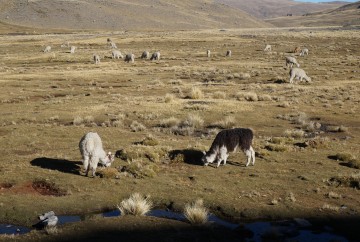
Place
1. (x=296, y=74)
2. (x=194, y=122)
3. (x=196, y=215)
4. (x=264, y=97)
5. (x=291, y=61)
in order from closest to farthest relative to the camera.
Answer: (x=196, y=215) → (x=194, y=122) → (x=264, y=97) → (x=296, y=74) → (x=291, y=61)

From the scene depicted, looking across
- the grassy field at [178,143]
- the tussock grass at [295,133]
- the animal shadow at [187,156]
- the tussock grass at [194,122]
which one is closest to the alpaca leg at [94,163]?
the grassy field at [178,143]

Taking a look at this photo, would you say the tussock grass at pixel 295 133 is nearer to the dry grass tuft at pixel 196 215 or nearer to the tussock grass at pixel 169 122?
the tussock grass at pixel 169 122

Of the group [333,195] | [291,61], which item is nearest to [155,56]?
[291,61]

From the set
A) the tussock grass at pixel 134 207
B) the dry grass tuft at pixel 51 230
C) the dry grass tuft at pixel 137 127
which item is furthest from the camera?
the dry grass tuft at pixel 137 127

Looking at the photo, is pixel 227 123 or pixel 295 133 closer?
pixel 295 133

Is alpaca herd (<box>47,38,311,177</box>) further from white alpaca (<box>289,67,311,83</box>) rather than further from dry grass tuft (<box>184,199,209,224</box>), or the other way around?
white alpaca (<box>289,67,311,83</box>)

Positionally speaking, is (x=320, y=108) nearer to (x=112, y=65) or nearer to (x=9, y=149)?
(x=9, y=149)

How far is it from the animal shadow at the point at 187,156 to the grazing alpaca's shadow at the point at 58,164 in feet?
13.1

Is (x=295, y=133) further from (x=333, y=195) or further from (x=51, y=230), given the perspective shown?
(x=51, y=230)

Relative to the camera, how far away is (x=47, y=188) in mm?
15258

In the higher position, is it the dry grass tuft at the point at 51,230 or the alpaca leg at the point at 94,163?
the alpaca leg at the point at 94,163

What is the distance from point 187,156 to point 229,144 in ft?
7.36

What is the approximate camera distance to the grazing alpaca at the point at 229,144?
17.2 metres

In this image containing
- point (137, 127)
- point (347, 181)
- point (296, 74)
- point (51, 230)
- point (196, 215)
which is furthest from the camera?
point (296, 74)
